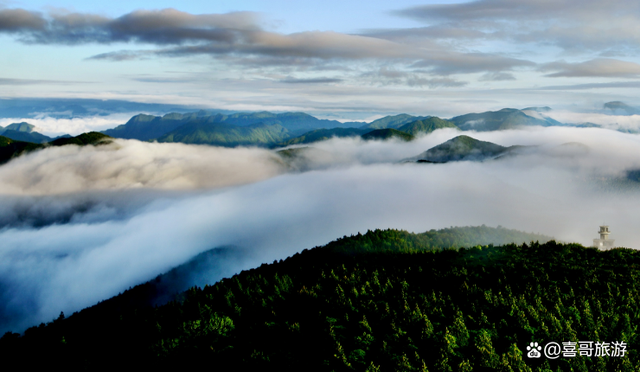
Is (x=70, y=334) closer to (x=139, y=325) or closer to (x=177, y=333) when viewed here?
(x=139, y=325)

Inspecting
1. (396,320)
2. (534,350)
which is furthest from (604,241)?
(396,320)

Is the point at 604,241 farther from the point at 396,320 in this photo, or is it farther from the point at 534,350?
the point at 396,320

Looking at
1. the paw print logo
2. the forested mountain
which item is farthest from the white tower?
the paw print logo

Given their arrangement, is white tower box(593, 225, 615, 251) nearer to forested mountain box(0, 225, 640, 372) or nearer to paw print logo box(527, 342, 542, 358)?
forested mountain box(0, 225, 640, 372)

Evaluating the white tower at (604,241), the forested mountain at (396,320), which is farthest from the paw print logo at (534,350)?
the white tower at (604,241)

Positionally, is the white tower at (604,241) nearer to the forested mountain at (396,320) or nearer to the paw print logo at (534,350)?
the forested mountain at (396,320)

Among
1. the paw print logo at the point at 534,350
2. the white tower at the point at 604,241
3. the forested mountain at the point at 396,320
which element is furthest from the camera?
the white tower at the point at 604,241

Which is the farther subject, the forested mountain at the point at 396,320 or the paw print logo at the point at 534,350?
the forested mountain at the point at 396,320
